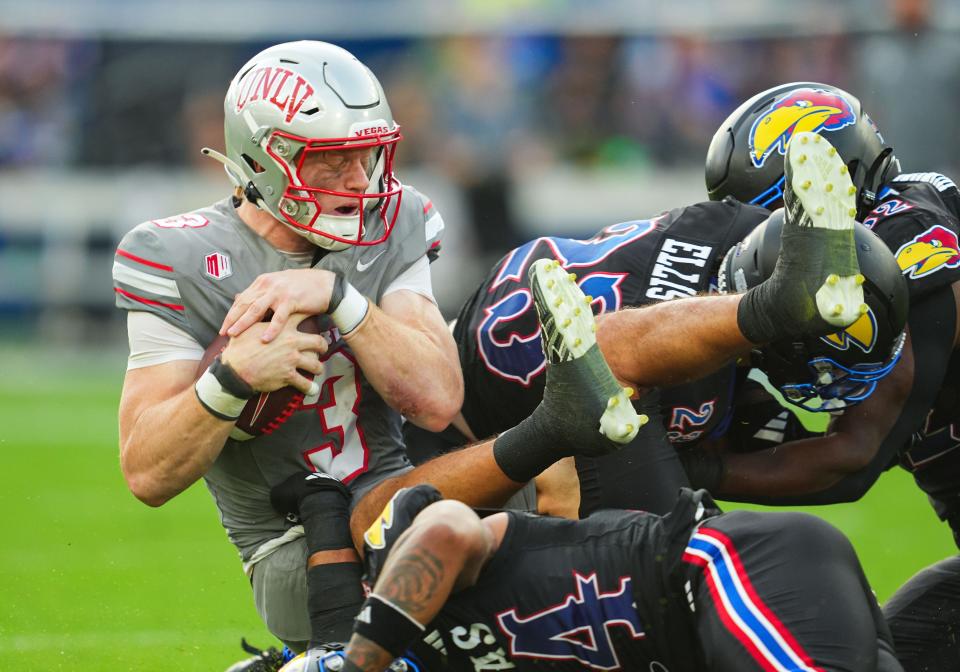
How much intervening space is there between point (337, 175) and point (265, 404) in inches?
29.3

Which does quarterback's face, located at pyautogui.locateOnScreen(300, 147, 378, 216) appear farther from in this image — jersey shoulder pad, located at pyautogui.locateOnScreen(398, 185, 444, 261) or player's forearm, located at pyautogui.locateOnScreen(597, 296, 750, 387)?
player's forearm, located at pyautogui.locateOnScreen(597, 296, 750, 387)

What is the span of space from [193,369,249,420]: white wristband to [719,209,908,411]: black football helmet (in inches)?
58.5

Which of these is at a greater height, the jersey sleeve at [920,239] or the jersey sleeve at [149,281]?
the jersey sleeve at [149,281]

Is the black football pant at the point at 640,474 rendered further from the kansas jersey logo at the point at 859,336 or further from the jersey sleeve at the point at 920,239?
the jersey sleeve at the point at 920,239

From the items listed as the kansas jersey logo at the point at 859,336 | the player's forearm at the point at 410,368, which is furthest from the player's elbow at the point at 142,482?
the kansas jersey logo at the point at 859,336

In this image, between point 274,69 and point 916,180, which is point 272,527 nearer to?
point 274,69

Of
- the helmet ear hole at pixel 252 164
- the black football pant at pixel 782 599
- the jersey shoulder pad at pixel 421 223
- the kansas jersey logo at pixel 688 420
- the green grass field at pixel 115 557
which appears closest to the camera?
the black football pant at pixel 782 599

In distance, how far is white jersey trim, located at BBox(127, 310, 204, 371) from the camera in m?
4.25

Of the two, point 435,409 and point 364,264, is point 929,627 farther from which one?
point 364,264

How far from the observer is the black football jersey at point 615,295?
4.56m

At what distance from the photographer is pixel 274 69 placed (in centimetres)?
445

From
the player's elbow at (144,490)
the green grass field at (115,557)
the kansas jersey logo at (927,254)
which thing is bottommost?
the green grass field at (115,557)

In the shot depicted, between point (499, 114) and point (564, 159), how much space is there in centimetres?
83

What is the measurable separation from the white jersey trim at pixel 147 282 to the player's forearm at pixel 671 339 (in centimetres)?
126
